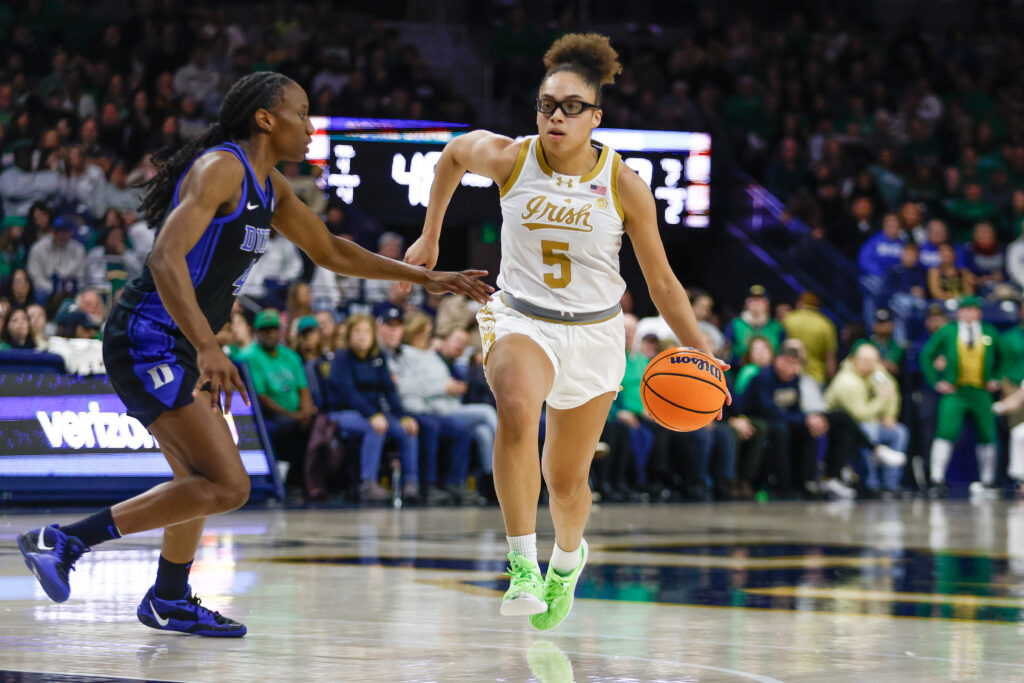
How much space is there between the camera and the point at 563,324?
19.7 ft

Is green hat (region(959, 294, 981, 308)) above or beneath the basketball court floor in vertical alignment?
above

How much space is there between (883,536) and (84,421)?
19.9ft

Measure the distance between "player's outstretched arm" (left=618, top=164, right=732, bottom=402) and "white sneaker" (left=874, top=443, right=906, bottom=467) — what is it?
10.3 m

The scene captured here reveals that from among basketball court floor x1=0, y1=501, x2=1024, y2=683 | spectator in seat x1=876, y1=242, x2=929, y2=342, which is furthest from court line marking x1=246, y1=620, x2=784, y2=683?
spectator in seat x1=876, y1=242, x2=929, y2=342

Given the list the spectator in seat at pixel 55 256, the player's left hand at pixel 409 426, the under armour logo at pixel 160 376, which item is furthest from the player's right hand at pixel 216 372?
the spectator in seat at pixel 55 256

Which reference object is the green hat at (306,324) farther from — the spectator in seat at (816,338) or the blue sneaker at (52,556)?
the blue sneaker at (52,556)

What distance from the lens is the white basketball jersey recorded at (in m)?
5.96

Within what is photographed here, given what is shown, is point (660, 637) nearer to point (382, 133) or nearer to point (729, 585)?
point (729, 585)

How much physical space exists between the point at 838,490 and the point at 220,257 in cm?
1147

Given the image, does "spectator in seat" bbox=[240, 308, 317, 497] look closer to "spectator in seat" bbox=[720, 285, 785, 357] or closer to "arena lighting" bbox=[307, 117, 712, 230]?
"arena lighting" bbox=[307, 117, 712, 230]

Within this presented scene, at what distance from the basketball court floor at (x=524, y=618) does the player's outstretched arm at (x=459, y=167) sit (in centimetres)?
155

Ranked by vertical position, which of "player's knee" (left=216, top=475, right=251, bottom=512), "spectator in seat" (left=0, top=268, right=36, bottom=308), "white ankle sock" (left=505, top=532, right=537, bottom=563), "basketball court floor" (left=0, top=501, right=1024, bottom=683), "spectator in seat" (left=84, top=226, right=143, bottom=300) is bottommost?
"basketball court floor" (left=0, top=501, right=1024, bottom=683)

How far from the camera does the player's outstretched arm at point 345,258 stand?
587cm

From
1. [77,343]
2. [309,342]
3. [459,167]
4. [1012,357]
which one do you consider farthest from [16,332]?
[1012,357]
